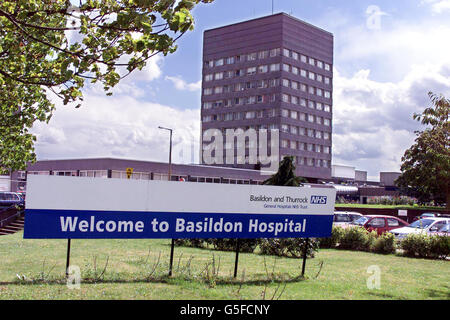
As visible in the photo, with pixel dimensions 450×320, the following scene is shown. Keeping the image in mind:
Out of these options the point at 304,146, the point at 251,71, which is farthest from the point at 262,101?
the point at 304,146

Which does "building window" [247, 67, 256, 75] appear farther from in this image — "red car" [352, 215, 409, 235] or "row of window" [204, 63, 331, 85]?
"red car" [352, 215, 409, 235]

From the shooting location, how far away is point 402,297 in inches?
362

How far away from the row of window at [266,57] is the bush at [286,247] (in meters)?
80.9

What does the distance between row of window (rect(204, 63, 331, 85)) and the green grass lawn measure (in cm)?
8131

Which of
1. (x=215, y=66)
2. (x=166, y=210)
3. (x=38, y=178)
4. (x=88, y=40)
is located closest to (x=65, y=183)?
(x=38, y=178)

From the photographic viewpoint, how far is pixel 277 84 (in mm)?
93562

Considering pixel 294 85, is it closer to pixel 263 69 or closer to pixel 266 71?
pixel 266 71

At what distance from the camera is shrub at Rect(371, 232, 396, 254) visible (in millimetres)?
18562

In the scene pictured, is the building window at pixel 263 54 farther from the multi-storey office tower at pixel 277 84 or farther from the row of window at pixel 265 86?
the row of window at pixel 265 86

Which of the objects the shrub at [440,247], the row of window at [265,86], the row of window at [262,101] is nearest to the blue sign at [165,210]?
the shrub at [440,247]

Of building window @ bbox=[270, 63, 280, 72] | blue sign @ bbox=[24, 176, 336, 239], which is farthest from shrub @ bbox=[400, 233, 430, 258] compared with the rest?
building window @ bbox=[270, 63, 280, 72]

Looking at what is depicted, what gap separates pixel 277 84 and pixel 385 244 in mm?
77243

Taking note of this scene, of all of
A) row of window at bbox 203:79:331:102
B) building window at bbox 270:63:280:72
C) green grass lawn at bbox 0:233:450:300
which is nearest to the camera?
green grass lawn at bbox 0:233:450:300
